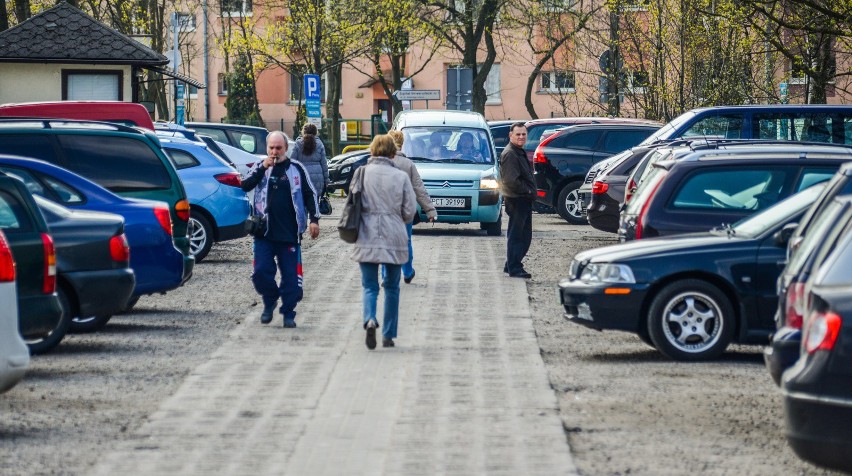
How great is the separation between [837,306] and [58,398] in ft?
16.9

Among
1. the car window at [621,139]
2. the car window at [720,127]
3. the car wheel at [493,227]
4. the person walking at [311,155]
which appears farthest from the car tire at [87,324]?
the car window at [621,139]

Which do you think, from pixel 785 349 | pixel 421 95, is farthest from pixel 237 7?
pixel 785 349

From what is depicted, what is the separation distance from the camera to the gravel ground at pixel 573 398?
7.85m

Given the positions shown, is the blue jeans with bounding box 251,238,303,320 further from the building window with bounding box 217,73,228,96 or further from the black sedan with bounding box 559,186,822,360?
the building window with bounding box 217,73,228,96

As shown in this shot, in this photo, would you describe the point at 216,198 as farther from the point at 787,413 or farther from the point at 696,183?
the point at 787,413

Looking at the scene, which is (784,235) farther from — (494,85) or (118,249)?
(494,85)

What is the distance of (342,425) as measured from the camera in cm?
855

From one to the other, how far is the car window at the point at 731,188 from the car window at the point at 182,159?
28.0 feet

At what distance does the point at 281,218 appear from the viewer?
13.2 metres

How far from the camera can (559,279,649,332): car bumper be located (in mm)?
11352

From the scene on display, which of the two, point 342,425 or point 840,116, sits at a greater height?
point 840,116

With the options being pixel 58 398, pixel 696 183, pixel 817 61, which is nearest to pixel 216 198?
pixel 696 183

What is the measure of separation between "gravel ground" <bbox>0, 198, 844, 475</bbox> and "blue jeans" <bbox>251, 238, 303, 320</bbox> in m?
0.47

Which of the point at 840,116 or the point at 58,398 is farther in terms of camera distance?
the point at 840,116
